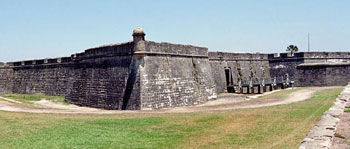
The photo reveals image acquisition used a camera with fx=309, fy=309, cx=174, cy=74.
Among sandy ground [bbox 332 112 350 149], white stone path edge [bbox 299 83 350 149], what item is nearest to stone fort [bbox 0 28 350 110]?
white stone path edge [bbox 299 83 350 149]

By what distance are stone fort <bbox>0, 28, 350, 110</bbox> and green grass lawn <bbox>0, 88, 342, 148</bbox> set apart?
6.41 m

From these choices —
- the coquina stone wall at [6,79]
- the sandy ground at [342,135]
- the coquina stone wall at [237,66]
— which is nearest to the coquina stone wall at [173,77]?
the coquina stone wall at [237,66]

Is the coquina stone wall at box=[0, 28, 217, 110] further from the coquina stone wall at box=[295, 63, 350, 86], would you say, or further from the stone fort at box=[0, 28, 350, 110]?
the coquina stone wall at box=[295, 63, 350, 86]

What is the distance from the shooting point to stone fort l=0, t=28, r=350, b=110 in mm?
19438

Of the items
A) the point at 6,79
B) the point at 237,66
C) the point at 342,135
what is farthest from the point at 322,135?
the point at 6,79

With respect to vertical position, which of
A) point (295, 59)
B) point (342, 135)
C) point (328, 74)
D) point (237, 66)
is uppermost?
point (295, 59)

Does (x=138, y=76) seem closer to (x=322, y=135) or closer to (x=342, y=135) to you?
(x=342, y=135)

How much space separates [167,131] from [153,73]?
363 inches

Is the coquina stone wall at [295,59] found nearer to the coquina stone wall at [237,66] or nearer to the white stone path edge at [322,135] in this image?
the coquina stone wall at [237,66]

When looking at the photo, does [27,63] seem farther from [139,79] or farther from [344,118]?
[344,118]

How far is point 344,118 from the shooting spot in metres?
11.0

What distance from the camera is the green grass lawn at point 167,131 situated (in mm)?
8938

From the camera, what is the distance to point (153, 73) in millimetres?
19688

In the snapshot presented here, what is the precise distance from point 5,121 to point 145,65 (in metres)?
8.65
